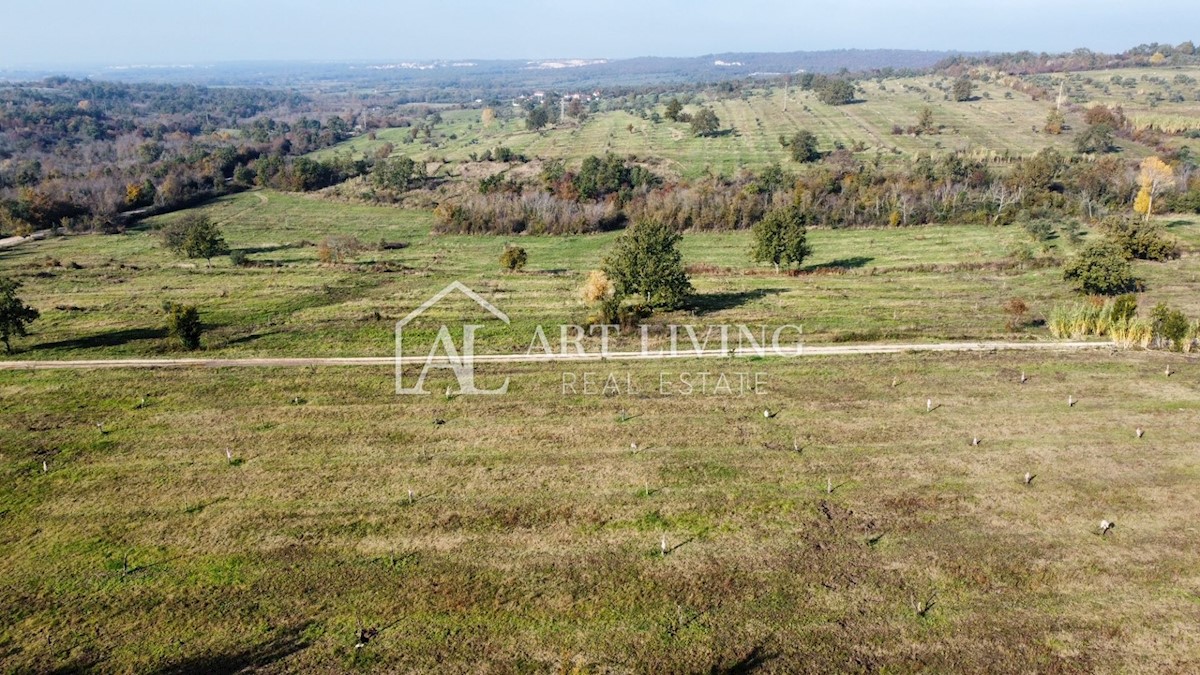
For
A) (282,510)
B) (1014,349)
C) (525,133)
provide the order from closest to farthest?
1. (282,510)
2. (1014,349)
3. (525,133)

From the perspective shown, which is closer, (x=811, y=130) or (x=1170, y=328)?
(x=1170, y=328)

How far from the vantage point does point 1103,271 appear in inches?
2167

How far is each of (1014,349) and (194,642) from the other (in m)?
47.4

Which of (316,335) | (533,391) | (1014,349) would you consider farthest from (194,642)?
(1014,349)

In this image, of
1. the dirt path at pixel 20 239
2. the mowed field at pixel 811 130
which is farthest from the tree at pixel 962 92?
the dirt path at pixel 20 239

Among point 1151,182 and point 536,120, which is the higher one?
point 536,120

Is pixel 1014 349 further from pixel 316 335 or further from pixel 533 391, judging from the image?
pixel 316 335

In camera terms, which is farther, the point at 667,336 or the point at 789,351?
the point at 667,336

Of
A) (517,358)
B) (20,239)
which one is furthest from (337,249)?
(20,239)

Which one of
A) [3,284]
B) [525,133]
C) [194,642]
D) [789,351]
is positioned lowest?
[194,642]

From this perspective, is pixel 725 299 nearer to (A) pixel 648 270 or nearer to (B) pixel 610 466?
(A) pixel 648 270

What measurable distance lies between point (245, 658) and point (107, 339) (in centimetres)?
3944

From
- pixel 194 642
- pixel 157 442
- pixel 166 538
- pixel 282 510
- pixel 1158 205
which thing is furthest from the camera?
pixel 1158 205

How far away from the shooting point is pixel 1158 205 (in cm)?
8762
